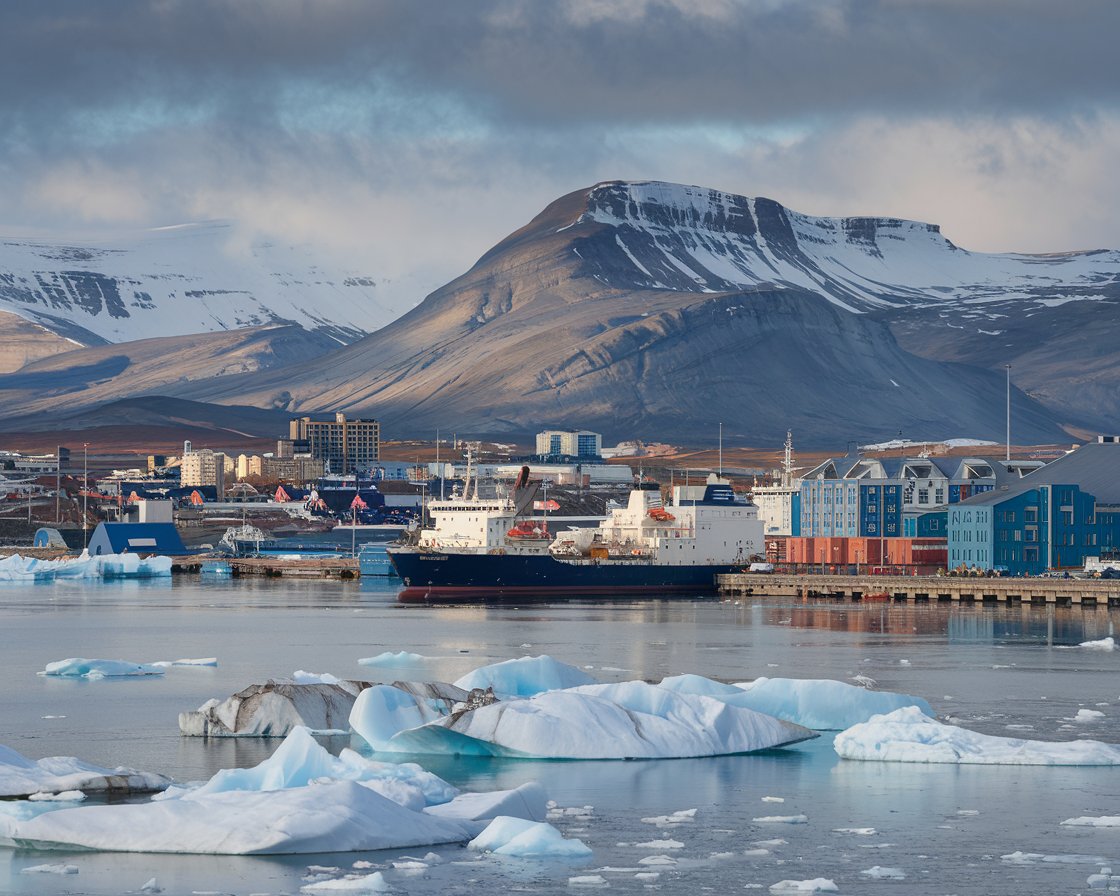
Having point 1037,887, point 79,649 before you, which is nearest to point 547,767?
point 1037,887

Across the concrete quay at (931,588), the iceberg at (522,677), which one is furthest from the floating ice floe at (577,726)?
the concrete quay at (931,588)

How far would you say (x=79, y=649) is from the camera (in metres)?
44.3

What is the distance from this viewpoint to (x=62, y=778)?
21.7 m

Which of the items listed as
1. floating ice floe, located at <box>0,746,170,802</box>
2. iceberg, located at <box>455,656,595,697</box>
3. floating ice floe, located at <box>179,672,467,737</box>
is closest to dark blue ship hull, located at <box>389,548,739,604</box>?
iceberg, located at <box>455,656,595,697</box>

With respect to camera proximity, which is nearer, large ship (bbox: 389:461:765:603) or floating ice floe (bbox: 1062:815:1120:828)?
floating ice floe (bbox: 1062:815:1120:828)

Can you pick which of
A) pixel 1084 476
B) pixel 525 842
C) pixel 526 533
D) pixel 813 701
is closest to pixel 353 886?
pixel 525 842

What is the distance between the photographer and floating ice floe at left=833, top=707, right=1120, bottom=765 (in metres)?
24.8

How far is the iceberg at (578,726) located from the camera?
24.8 meters

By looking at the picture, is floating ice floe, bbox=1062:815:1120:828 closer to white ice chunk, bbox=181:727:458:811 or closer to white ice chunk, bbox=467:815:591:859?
white ice chunk, bbox=467:815:591:859

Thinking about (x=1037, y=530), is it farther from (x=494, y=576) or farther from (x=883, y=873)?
(x=883, y=873)

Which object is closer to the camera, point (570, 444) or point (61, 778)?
point (61, 778)

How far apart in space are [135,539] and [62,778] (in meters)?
77.3

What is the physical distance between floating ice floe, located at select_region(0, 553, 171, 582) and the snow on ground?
6432 centimetres

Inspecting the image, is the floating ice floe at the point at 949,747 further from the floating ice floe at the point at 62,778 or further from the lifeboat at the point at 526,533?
the lifeboat at the point at 526,533
